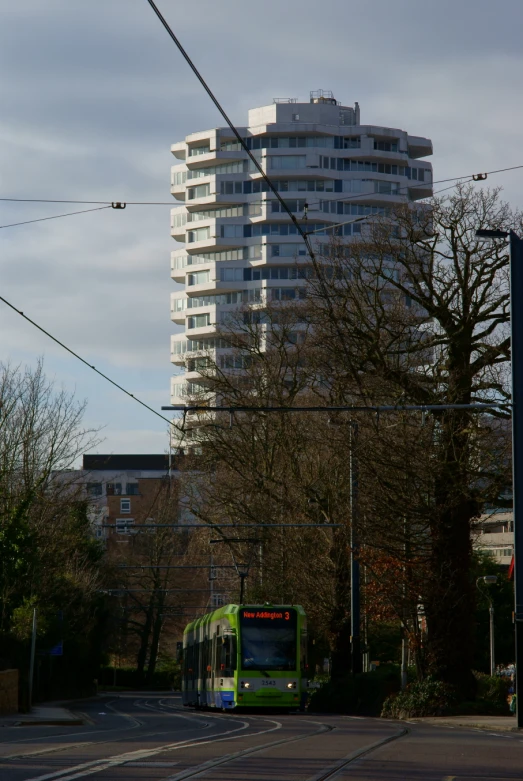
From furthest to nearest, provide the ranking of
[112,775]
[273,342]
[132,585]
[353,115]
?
[353,115]
[132,585]
[273,342]
[112,775]

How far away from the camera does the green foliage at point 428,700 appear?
32781 mm

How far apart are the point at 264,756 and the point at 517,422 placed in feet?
41.9

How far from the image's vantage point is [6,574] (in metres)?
42.0

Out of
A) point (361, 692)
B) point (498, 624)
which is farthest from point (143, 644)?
point (361, 692)

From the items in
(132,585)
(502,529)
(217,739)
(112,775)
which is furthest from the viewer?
(502,529)

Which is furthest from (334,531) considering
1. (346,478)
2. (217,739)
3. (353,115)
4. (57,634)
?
(353,115)

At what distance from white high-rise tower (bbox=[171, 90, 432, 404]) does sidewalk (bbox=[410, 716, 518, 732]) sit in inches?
4034

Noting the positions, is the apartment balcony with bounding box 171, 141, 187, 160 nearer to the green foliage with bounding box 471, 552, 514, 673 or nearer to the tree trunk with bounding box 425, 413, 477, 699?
the green foliage with bounding box 471, 552, 514, 673

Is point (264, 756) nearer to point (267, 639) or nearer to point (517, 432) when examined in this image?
point (517, 432)

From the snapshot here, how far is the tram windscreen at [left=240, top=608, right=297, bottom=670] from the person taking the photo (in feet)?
116

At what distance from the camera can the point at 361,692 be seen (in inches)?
1516

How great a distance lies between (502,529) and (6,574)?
3193 inches

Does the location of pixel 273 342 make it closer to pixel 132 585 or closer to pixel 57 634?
pixel 57 634

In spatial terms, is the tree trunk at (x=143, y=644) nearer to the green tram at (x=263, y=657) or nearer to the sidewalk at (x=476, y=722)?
the green tram at (x=263, y=657)
